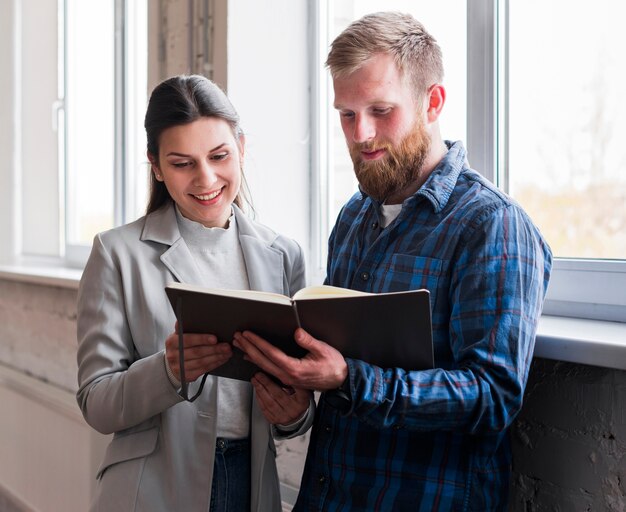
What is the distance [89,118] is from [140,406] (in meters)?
2.48

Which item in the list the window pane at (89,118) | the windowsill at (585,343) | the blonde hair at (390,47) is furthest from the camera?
the window pane at (89,118)

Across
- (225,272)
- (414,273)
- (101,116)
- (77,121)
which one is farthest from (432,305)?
(77,121)

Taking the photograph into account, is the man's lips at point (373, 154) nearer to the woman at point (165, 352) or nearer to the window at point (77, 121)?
the woman at point (165, 352)

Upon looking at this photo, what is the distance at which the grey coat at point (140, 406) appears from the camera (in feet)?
5.14

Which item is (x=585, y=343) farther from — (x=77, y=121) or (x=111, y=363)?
(x=77, y=121)

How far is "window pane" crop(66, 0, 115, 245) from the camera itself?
3.54m

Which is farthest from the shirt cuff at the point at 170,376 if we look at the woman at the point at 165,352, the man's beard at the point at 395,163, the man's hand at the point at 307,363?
the man's beard at the point at 395,163

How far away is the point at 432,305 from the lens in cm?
135

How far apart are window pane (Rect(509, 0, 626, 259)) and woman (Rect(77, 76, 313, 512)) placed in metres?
0.68

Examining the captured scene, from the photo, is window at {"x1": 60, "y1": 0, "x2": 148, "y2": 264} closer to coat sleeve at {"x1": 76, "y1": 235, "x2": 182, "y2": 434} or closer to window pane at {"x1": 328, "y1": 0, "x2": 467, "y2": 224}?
window pane at {"x1": 328, "y1": 0, "x2": 467, "y2": 224}

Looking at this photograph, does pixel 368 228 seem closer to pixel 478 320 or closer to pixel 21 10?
pixel 478 320

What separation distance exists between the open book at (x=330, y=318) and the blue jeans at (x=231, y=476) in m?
0.41

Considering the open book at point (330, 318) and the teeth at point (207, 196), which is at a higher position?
the teeth at point (207, 196)

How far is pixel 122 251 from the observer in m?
1.62
